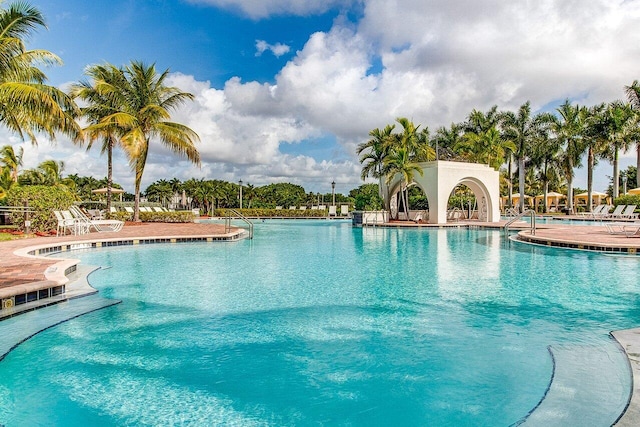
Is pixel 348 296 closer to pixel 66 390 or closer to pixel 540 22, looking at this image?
pixel 66 390

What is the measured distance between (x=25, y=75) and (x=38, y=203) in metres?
4.94

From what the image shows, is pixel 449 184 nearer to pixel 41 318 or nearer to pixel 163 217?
pixel 163 217

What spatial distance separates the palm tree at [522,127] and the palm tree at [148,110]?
3048 cm

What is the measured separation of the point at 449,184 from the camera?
83.4 feet

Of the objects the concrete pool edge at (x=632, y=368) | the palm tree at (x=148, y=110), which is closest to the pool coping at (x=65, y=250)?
the concrete pool edge at (x=632, y=368)

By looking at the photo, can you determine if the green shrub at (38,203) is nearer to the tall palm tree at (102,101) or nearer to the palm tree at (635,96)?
the tall palm tree at (102,101)

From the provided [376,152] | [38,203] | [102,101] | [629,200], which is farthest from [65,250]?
[629,200]

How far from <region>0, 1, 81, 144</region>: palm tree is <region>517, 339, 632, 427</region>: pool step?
1295 cm

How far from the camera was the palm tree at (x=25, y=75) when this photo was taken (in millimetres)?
11343

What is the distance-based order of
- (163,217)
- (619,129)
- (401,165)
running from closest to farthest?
(401,165) < (163,217) < (619,129)

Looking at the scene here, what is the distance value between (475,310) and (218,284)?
15.5 feet

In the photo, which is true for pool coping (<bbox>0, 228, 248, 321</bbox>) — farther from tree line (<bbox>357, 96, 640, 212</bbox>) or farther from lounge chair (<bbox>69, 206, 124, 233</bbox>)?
tree line (<bbox>357, 96, 640, 212</bbox>)

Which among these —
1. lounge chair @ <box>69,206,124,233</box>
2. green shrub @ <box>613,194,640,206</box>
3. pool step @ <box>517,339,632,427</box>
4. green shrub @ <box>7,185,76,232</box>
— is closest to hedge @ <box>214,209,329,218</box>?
lounge chair @ <box>69,206,124,233</box>

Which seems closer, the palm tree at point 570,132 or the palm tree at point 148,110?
the palm tree at point 148,110
